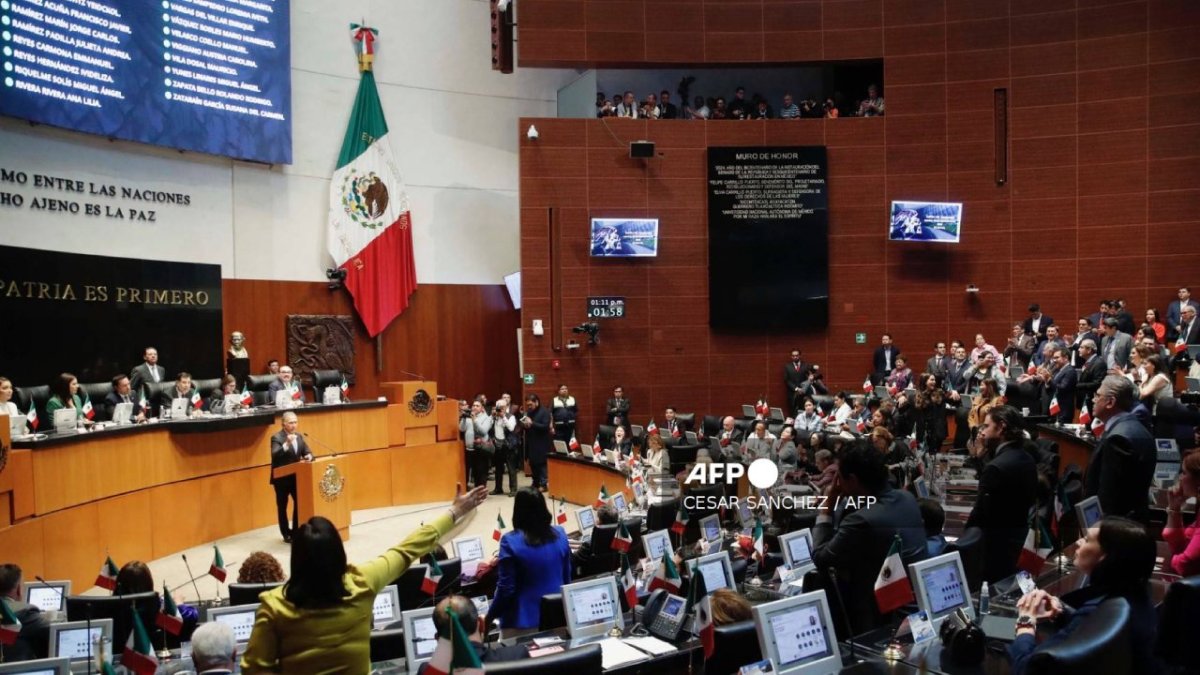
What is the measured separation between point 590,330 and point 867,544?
12.4 meters

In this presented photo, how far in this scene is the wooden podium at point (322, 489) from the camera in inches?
407

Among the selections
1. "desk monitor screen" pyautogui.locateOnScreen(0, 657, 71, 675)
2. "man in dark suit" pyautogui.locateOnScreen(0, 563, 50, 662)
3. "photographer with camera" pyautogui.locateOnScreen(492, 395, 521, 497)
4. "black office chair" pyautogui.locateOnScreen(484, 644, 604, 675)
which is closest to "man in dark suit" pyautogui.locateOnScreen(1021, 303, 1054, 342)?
"photographer with camera" pyautogui.locateOnScreen(492, 395, 521, 497)

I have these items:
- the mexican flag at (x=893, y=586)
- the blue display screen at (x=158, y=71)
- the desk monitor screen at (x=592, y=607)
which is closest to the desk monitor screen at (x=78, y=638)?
the desk monitor screen at (x=592, y=607)

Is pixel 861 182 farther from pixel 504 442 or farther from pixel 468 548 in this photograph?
pixel 468 548

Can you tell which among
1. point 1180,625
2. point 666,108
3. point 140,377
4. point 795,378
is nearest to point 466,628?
point 1180,625

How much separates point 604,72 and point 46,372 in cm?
1133

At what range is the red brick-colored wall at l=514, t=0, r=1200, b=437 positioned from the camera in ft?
49.6

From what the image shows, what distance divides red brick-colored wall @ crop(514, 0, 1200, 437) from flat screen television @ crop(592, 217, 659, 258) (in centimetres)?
20

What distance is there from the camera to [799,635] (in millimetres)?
3432

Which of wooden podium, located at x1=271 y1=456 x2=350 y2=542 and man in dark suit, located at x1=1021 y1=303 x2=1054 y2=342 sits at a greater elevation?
man in dark suit, located at x1=1021 y1=303 x2=1054 y2=342

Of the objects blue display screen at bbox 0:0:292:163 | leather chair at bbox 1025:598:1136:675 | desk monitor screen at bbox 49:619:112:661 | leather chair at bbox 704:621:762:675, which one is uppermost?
blue display screen at bbox 0:0:292:163

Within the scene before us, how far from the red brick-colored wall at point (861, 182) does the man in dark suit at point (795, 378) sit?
1.46 feet

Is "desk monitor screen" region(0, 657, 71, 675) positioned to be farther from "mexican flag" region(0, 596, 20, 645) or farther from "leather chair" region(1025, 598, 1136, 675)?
"leather chair" region(1025, 598, 1136, 675)

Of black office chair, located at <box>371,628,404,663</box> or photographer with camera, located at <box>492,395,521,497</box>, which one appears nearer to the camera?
black office chair, located at <box>371,628,404,663</box>
